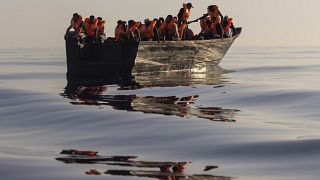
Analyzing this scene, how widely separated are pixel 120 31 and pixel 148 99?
9.39 meters

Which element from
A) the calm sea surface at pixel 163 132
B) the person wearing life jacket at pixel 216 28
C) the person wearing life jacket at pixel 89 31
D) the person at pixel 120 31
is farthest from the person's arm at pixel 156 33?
the calm sea surface at pixel 163 132

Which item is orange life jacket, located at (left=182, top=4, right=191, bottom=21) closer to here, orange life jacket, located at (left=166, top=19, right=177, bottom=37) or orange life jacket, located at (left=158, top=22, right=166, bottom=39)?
orange life jacket, located at (left=166, top=19, right=177, bottom=37)

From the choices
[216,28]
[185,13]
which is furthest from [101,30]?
[216,28]

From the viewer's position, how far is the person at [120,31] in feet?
84.1

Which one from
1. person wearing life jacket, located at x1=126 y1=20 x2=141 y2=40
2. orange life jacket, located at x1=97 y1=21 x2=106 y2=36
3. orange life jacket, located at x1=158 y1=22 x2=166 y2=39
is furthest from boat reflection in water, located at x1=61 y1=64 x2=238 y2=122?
orange life jacket, located at x1=97 y1=21 x2=106 y2=36

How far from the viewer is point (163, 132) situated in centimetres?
1059

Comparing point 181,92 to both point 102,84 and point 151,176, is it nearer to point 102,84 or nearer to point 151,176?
point 102,84

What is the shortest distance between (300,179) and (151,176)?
1.70 metres

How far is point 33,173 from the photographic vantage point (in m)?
7.12

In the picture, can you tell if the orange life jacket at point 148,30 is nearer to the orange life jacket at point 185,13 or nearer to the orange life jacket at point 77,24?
the orange life jacket at point 185,13

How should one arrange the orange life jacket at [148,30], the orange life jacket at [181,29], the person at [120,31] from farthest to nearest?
1. the orange life jacket at [181,29]
2. the orange life jacket at [148,30]
3. the person at [120,31]

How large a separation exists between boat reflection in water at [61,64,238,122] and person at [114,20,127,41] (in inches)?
68.6

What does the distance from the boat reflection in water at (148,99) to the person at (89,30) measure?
2.55m

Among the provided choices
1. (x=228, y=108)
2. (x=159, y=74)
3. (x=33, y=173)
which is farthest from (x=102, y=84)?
(x=33, y=173)
